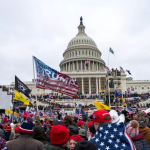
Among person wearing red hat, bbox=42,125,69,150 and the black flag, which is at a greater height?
the black flag

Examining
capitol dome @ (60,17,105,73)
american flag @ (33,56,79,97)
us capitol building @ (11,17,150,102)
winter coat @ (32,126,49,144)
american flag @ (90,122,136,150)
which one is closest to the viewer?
american flag @ (90,122,136,150)

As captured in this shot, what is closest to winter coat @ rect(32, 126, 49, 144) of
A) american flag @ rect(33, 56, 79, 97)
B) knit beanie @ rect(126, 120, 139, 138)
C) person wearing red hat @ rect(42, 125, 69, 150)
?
person wearing red hat @ rect(42, 125, 69, 150)

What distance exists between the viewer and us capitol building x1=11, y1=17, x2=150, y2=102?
80562 millimetres

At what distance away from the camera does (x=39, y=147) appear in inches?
191

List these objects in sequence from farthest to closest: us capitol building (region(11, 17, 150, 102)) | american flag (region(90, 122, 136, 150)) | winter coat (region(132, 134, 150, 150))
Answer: us capitol building (region(11, 17, 150, 102)) → winter coat (region(132, 134, 150, 150)) → american flag (region(90, 122, 136, 150))

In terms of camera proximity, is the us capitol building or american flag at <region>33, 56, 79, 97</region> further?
the us capitol building

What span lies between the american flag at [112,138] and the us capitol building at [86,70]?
242ft

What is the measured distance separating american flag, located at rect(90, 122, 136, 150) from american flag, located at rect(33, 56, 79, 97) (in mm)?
10189

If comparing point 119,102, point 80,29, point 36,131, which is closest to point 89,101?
point 119,102

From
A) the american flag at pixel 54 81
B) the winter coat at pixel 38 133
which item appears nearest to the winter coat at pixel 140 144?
the winter coat at pixel 38 133

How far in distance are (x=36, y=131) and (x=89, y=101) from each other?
5150cm

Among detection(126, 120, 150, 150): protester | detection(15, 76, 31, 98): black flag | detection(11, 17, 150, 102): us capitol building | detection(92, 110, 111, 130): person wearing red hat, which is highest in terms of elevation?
detection(11, 17, 150, 102): us capitol building

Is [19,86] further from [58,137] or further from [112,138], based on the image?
[112,138]

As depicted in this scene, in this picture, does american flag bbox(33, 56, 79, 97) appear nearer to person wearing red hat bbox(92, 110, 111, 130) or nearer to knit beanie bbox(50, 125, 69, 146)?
knit beanie bbox(50, 125, 69, 146)
